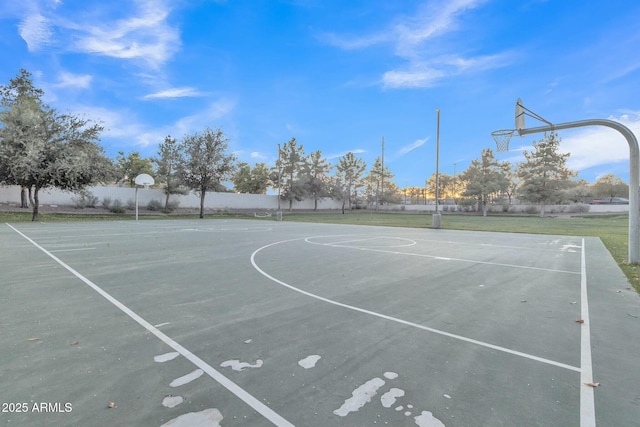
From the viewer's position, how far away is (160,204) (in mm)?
35188

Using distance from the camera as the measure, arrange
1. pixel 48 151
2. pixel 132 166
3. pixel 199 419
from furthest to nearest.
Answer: pixel 132 166
pixel 48 151
pixel 199 419

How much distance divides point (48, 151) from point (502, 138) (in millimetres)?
26961

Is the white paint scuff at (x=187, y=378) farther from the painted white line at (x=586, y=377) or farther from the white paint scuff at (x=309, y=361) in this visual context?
the painted white line at (x=586, y=377)

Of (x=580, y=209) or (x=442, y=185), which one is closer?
(x=580, y=209)

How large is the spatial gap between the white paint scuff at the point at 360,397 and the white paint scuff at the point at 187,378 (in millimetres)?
1215

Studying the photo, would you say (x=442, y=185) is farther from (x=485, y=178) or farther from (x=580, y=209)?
(x=580, y=209)

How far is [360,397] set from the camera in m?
2.41

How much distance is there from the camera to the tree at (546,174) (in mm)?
41625

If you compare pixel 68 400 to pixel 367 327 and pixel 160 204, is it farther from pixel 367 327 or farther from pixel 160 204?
pixel 160 204

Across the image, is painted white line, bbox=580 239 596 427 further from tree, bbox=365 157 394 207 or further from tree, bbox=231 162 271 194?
tree, bbox=365 157 394 207

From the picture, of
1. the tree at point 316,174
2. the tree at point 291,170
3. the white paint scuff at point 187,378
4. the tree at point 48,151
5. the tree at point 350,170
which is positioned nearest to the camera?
the white paint scuff at point 187,378

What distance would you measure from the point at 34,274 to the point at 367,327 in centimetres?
672

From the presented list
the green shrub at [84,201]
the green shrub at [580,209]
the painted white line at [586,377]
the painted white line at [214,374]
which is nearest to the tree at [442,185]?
the green shrub at [580,209]

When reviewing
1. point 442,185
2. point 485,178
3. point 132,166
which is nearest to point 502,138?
point 485,178
